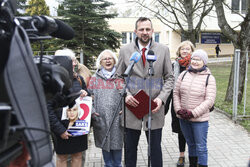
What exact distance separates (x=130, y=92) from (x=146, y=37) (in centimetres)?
80

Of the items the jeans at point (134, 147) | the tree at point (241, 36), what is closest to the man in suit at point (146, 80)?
the jeans at point (134, 147)

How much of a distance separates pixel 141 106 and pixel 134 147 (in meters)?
0.67

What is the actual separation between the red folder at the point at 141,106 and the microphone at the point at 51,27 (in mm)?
1689

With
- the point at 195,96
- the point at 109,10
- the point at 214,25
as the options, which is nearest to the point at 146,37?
the point at 195,96

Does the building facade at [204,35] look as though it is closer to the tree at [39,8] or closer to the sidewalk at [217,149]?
the tree at [39,8]

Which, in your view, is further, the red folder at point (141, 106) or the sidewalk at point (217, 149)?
the sidewalk at point (217, 149)

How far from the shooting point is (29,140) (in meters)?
1.34

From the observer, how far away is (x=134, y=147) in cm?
374

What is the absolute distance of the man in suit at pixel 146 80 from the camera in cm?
354

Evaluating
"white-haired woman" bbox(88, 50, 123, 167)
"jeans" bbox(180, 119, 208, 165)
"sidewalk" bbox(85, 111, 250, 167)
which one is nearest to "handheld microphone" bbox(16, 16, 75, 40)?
"white-haired woman" bbox(88, 50, 123, 167)

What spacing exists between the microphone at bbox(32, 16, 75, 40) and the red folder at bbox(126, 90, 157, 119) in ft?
5.54

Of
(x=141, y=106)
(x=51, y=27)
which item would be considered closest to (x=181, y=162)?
(x=141, y=106)

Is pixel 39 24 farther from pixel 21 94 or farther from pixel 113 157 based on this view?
pixel 113 157

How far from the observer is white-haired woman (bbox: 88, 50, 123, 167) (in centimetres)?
372
